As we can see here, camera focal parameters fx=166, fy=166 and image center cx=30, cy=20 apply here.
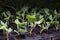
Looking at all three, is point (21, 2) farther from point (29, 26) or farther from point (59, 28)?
point (59, 28)

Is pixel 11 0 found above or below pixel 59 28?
above

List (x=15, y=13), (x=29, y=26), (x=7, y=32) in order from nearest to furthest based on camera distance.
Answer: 1. (x=7, y=32)
2. (x=29, y=26)
3. (x=15, y=13)

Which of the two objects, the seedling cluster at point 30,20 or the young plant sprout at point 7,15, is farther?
the young plant sprout at point 7,15

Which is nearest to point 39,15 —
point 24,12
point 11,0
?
point 24,12

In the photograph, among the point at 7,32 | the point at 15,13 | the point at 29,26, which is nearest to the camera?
the point at 7,32

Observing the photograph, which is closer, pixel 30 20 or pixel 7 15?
pixel 30 20

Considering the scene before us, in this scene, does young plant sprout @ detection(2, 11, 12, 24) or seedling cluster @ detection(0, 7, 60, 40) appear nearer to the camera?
seedling cluster @ detection(0, 7, 60, 40)

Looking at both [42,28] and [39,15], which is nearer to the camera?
[42,28]

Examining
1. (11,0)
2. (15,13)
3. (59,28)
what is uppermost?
(11,0)

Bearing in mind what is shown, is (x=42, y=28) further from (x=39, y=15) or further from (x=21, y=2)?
(x=21, y=2)

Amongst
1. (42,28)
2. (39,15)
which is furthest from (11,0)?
(42,28)
